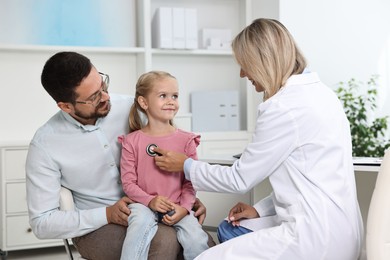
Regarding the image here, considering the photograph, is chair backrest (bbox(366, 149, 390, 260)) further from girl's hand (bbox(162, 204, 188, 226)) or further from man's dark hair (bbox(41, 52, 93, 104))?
man's dark hair (bbox(41, 52, 93, 104))

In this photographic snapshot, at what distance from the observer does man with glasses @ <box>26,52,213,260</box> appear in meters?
2.11

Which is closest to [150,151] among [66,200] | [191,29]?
[66,200]

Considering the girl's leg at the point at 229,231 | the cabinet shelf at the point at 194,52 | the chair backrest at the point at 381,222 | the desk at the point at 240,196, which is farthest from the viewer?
the cabinet shelf at the point at 194,52

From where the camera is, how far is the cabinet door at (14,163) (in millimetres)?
4004

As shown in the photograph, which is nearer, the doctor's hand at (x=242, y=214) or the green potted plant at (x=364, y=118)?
the doctor's hand at (x=242, y=214)

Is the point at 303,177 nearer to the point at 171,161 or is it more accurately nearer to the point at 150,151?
the point at 171,161

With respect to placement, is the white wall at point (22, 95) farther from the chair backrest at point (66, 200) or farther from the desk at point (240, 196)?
the chair backrest at point (66, 200)

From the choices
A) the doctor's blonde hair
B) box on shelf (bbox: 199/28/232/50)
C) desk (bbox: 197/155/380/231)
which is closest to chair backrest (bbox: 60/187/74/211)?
desk (bbox: 197/155/380/231)

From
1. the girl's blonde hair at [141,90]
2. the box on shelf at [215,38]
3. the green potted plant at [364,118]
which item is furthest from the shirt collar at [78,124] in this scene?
the green potted plant at [364,118]

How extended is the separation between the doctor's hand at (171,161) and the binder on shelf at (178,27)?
8.31 ft

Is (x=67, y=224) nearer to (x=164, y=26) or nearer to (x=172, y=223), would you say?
(x=172, y=223)

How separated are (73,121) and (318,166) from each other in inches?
37.2

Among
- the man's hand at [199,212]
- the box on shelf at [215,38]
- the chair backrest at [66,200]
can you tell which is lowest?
the man's hand at [199,212]

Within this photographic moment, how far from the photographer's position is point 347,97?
4.93 metres
